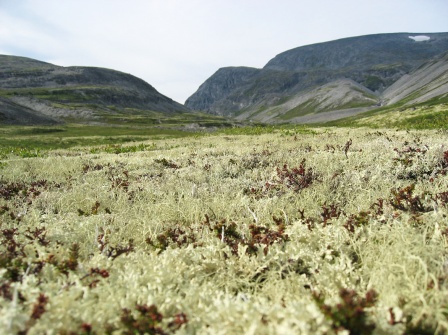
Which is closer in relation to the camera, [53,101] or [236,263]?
[236,263]

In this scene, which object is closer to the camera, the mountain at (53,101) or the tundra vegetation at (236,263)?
the tundra vegetation at (236,263)

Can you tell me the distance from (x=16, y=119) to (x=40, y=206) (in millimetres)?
97209

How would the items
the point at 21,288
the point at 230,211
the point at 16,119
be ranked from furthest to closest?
1. the point at 16,119
2. the point at 230,211
3. the point at 21,288

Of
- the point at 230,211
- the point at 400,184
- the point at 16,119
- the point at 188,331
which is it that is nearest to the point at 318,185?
the point at 400,184

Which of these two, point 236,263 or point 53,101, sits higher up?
point 53,101

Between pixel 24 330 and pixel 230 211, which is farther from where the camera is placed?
pixel 230 211

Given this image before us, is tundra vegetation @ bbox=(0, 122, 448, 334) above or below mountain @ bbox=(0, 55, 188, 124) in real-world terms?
below

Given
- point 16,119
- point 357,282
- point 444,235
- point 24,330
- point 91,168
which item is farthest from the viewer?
point 16,119

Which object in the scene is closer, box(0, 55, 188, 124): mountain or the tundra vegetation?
the tundra vegetation

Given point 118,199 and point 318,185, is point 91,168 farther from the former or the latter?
point 318,185

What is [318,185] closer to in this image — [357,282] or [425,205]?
[425,205]

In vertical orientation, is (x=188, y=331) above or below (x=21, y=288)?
below

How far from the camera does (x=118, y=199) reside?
20.6ft

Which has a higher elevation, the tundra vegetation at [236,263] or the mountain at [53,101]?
the mountain at [53,101]
